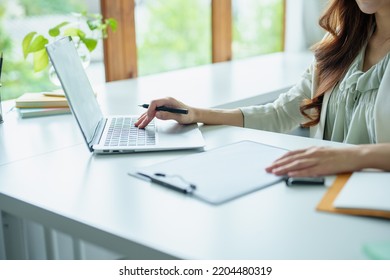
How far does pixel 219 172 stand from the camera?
1.20 m

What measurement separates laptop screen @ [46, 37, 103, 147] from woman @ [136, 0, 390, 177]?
143mm

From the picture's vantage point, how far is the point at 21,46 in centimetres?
221

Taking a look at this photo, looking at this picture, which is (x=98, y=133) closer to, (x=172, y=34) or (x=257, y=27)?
(x=172, y=34)

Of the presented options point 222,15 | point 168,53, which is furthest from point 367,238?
point 222,15

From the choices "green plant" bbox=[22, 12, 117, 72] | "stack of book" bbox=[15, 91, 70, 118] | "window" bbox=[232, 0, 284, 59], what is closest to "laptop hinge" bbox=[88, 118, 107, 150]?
"stack of book" bbox=[15, 91, 70, 118]

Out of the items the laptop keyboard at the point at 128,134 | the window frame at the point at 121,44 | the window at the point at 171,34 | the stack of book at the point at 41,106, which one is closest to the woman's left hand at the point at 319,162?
the laptop keyboard at the point at 128,134

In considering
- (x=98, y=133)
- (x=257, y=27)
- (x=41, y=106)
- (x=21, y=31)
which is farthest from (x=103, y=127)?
(x=257, y=27)

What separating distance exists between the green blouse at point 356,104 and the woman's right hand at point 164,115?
407 millimetres

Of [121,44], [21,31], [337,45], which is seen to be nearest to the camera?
[337,45]

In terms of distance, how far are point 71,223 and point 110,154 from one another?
14.1 inches

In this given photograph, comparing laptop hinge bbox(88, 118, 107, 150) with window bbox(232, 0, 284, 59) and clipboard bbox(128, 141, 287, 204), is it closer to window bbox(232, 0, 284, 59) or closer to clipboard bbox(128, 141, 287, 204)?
clipboard bbox(128, 141, 287, 204)

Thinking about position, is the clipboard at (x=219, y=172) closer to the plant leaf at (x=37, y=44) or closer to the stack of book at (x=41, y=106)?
the stack of book at (x=41, y=106)

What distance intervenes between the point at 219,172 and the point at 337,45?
2.30 feet

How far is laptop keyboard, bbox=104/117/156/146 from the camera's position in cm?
141
